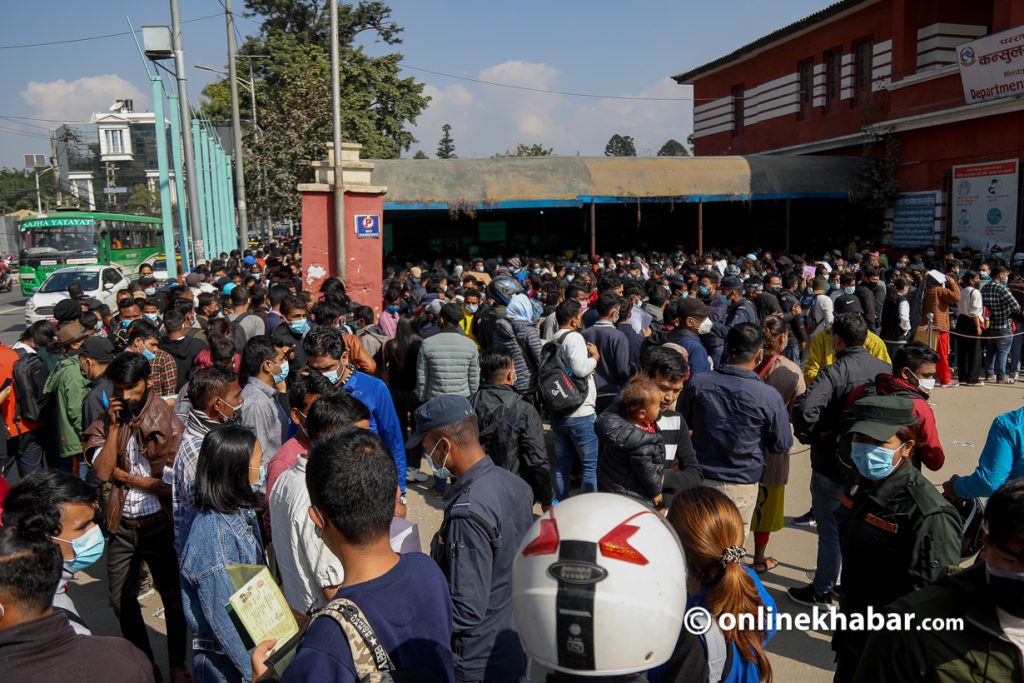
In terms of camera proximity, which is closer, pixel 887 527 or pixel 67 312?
pixel 887 527

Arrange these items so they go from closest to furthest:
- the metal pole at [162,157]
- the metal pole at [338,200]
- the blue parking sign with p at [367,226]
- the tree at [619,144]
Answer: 1. the metal pole at [338,200]
2. the blue parking sign with p at [367,226]
3. the metal pole at [162,157]
4. the tree at [619,144]

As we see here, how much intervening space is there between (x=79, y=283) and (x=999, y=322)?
2025cm

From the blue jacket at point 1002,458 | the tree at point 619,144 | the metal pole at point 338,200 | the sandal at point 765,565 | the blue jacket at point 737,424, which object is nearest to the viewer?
the blue jacket at point 1002,458

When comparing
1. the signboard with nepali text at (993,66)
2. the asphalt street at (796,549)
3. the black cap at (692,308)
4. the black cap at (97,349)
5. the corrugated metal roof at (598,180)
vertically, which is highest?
the signboard with nepali text at (993,66)

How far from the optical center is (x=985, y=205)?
725 inches

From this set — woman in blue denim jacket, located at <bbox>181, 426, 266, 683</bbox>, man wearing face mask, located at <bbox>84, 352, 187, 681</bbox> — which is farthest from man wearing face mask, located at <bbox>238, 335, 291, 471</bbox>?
woman in blue denim jacket, located at <bbox>181, 426, 266, 683</bbox>

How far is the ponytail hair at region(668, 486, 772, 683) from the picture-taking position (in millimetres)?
2162

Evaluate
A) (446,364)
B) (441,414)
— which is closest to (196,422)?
(441,414)

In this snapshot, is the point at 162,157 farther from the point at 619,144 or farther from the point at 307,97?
the point at 619,144

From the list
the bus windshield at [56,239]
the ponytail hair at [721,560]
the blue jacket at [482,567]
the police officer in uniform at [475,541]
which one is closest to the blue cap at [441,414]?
the police officer in uniform at [475,541]

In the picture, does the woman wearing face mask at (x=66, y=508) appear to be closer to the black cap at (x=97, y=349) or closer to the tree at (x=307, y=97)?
the black cap at (x=97, y=349)

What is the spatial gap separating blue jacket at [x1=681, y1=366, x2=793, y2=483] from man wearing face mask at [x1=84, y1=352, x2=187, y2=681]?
10.5 feet

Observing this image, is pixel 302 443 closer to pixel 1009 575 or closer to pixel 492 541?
pixel 492 541

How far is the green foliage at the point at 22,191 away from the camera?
70188 millimetres
